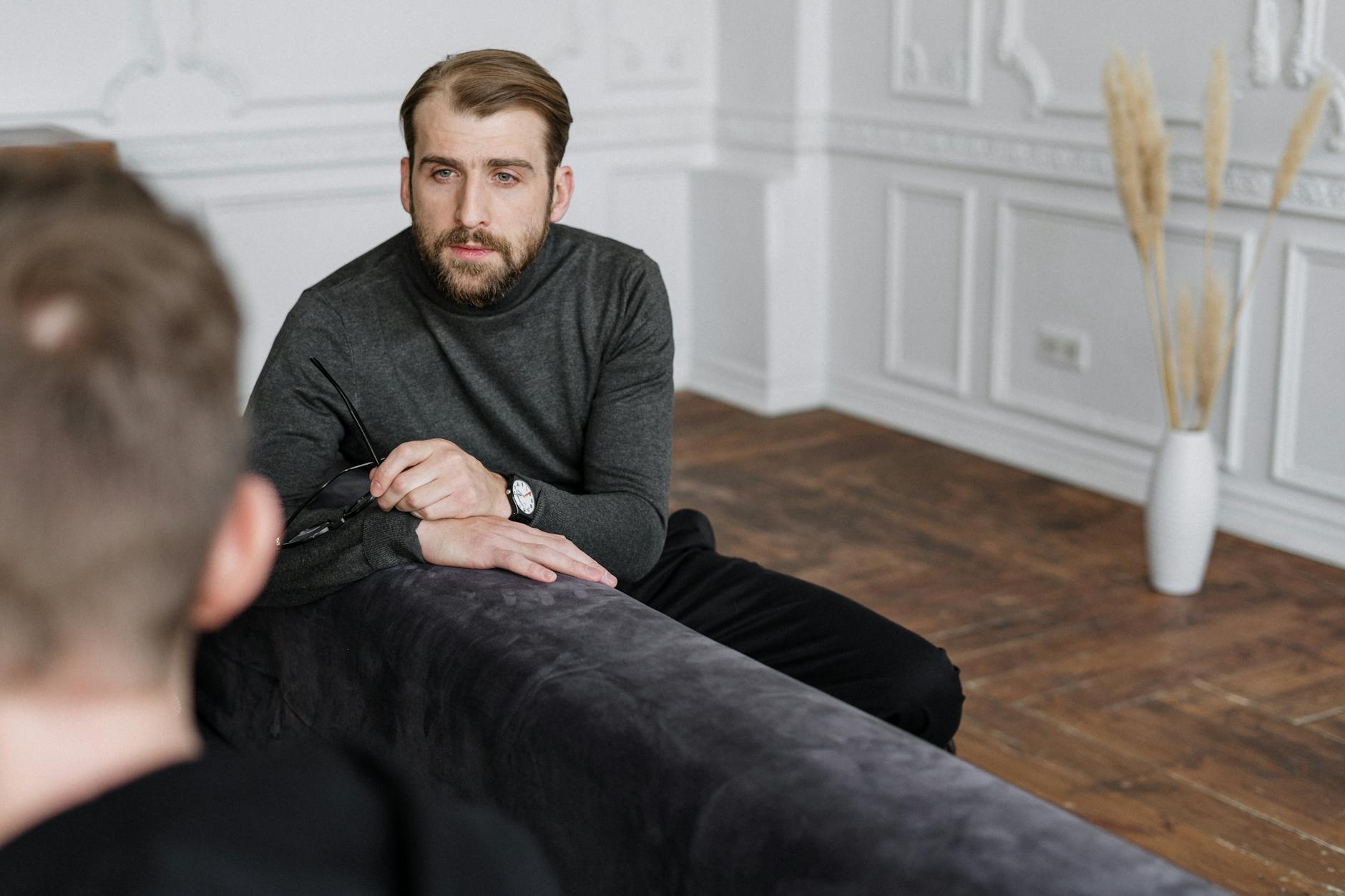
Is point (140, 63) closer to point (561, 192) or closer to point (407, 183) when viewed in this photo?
point (407, 183)

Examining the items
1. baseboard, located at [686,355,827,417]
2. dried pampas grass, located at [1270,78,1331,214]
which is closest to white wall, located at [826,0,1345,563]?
baseboard, located at [686,355,827,417]

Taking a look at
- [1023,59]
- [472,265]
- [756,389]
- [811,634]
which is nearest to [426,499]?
[472,265]

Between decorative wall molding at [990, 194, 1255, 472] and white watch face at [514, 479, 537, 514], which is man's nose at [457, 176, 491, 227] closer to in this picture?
white watch face at [514, 479, 537, 514]

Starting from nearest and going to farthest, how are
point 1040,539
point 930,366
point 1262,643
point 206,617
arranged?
point 206,617 < point 1262,643 < point 1040,539 < point 930,366

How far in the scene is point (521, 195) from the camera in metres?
1.98

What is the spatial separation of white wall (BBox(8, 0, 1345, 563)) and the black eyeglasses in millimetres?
2230

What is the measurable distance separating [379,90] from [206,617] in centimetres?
394

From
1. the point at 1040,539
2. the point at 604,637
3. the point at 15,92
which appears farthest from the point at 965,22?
the point at 604,637

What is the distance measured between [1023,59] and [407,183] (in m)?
2.37

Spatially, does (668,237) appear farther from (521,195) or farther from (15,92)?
(521,195)

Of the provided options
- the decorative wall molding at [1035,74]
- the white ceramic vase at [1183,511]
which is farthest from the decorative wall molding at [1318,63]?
the white ceramic vase at [1183,511]

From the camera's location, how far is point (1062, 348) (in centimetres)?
403

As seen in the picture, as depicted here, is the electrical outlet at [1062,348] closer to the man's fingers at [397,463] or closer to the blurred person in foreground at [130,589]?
the man's fingers at [397,463]

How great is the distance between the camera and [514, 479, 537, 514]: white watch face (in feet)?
5.76
